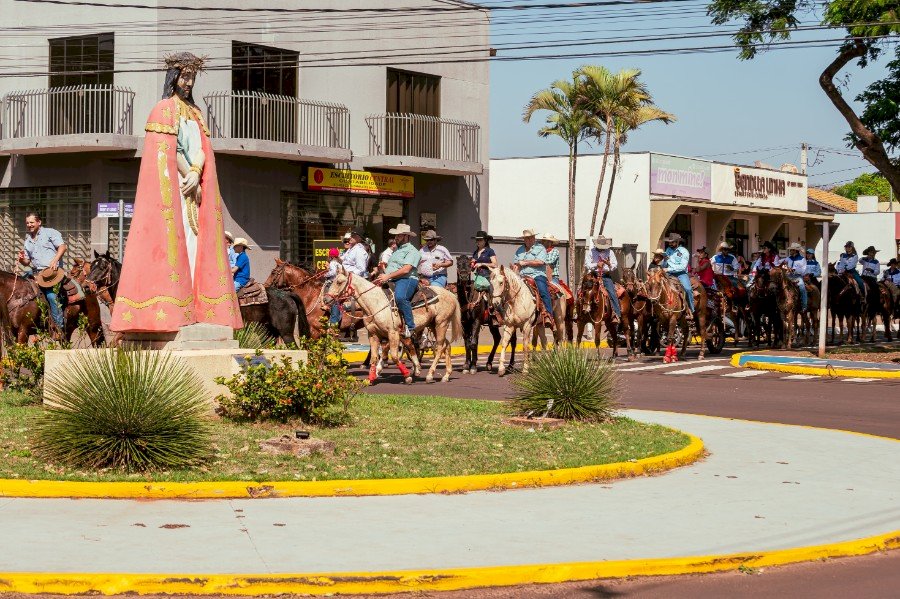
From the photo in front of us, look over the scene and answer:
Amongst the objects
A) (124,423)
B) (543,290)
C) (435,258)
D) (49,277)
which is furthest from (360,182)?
(124,423)

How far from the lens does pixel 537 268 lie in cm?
2539

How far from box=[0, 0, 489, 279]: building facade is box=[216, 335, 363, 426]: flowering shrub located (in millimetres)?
19099

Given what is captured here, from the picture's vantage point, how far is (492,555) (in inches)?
341

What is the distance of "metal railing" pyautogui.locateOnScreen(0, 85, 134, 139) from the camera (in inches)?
1321

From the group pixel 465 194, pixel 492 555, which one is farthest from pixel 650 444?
pixel 465 194

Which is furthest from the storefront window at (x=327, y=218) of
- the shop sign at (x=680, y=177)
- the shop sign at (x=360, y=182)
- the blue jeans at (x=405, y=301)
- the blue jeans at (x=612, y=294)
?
the shop sign at (x=680, y=177)

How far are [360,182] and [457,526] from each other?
94.4 ft

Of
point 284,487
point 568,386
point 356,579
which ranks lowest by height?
point 356,579

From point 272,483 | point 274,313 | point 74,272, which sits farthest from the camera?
point 74,272

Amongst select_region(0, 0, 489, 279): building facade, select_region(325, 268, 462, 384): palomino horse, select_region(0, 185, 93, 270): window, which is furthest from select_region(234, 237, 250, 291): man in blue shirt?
select_region(0, 185, 93, 270): window

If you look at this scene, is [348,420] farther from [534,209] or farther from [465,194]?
[534,209]

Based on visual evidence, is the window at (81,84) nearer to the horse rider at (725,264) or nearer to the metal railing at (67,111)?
the metal railing at (67,111)

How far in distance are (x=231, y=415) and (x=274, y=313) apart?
799 centimetres

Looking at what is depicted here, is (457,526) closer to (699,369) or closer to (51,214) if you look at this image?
(699,369)
